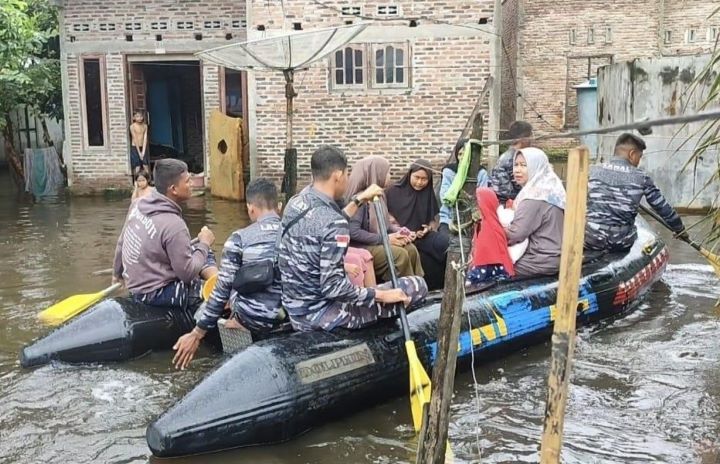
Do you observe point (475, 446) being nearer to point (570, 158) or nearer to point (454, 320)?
point (454, 320)

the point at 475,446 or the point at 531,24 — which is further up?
the point at 531,24

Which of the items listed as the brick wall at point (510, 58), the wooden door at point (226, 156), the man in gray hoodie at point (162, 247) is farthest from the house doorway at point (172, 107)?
the man in gray hoodie at point (162, 247)

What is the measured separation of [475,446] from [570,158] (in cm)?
197

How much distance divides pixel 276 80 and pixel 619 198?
6.89 metres

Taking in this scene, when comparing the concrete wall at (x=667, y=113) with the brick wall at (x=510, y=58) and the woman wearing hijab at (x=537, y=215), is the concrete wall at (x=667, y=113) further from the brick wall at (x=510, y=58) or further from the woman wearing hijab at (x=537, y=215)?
the brick wall at (x=510, y=58)

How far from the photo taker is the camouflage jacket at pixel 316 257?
409cm

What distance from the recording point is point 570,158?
2.59m

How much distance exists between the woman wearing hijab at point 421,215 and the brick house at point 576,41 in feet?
34.6

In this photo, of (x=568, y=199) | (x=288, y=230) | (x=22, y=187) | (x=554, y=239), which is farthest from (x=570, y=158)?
(x=22, y=187)

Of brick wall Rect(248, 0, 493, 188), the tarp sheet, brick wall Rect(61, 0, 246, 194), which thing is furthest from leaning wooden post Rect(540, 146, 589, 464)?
the tarp sheet

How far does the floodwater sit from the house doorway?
8042 millimetres

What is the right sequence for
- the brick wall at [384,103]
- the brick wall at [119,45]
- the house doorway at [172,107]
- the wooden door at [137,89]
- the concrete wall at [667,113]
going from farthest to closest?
1. the house doorway at [172,107]
2. the wooden door at [137,89]
3. the brick wall at [119,45]
4. the brick wall at [384,103]
5. the concrete wall at [667,113]

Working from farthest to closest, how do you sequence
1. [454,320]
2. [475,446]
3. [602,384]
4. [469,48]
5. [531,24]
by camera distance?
[531,24] < [469,48] < [602,384] < [475,446] < [454,320]

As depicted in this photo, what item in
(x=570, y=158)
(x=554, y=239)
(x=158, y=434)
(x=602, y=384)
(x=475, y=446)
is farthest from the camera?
(x=554, y=239)
